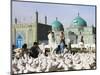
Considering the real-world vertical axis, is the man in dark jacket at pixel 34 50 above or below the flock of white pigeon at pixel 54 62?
above

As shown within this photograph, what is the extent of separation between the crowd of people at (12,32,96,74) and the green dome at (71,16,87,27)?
0.64 ft

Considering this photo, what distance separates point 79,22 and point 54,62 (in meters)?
0.54

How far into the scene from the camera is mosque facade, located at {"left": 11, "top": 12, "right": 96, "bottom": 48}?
220 cm

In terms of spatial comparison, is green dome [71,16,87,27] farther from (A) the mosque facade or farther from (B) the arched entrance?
(B) the arched entrance

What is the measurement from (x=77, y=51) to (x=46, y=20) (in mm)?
509

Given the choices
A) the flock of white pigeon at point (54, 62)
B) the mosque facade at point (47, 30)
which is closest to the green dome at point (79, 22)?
the mosque facade at point (47, 30)

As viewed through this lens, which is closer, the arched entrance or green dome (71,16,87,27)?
the arched entrance

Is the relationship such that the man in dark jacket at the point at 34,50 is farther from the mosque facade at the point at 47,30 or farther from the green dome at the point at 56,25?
the green dome at the point at 56,25

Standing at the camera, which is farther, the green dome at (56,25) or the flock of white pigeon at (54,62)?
the green dome at (56,25)

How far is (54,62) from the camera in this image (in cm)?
232

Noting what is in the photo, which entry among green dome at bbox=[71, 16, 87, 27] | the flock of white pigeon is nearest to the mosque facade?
green dome at bbox=[71, 16, 87, 27]

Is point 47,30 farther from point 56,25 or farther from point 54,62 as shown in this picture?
point 54,62

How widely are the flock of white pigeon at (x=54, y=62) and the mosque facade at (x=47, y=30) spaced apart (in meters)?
0.16

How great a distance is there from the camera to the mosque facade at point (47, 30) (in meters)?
2.20
